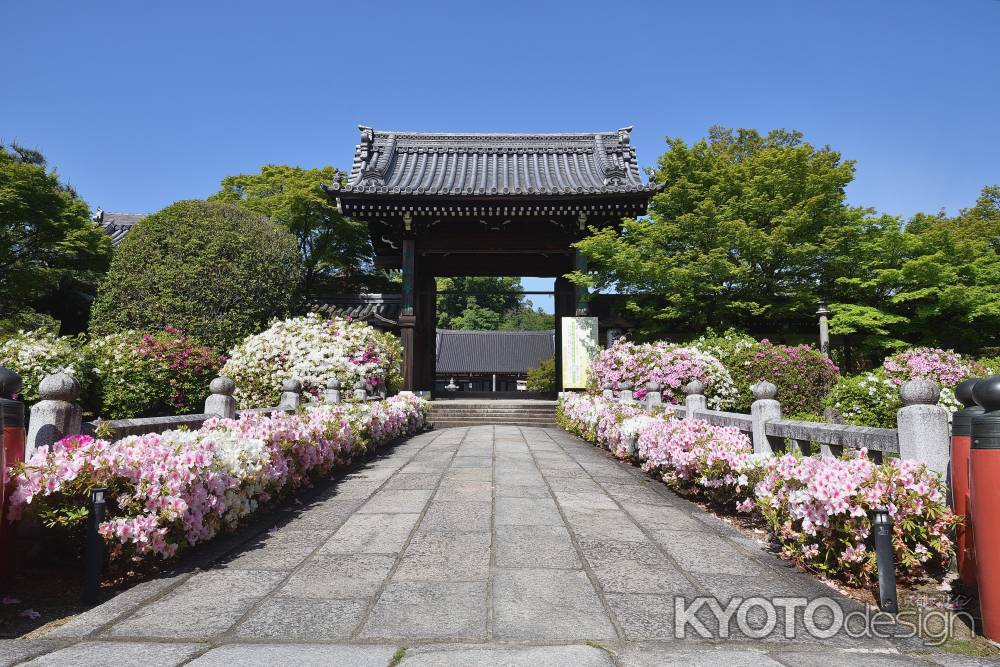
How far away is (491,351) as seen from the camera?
3578 centimetres

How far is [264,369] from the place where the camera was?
1102 centimetres

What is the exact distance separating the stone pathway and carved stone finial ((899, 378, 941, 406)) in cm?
136

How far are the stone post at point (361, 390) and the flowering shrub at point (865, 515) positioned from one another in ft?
25.7

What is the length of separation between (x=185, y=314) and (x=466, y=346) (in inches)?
968

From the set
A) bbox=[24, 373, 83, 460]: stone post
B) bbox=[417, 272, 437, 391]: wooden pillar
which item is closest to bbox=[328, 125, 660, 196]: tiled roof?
bbox=[417, 272, 437, 391]: wooden pillar

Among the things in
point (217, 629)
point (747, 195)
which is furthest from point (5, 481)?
point (747, 195)

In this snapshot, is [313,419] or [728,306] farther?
[728,306]

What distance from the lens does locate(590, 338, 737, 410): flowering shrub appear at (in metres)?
10.1

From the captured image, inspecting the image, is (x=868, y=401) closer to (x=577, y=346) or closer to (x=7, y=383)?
(x=577, y=346)

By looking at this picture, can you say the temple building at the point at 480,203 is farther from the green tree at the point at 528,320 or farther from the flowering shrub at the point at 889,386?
the green tree at the point at 528,320

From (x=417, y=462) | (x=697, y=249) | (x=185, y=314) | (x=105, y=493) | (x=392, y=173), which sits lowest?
(x=417, y=462)

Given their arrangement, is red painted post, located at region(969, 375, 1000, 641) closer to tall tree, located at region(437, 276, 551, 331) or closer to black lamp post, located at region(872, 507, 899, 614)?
black lamp post, located at region(872, 507, 899, 614)

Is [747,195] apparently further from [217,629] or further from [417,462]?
[217,629]

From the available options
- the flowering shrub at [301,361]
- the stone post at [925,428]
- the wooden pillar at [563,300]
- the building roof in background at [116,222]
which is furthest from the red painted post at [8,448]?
the building roof in background at [116,222]
